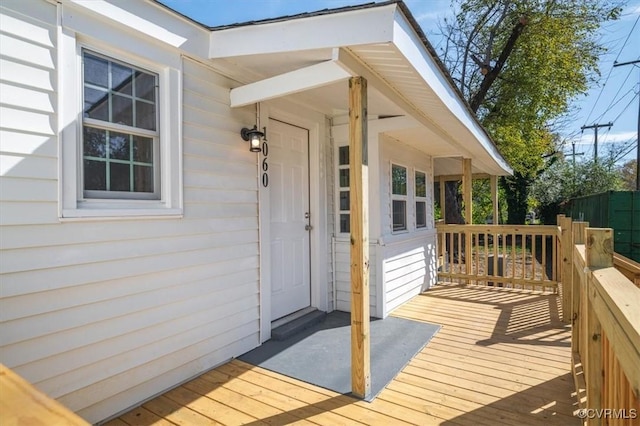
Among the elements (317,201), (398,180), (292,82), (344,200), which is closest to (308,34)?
(292,82)

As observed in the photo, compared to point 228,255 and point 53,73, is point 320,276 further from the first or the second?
point 53,73

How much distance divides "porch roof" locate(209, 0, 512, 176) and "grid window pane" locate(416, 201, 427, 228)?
2076 millimetres

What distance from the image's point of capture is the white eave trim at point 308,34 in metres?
2.03

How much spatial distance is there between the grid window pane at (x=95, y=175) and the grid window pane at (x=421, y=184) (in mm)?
4443

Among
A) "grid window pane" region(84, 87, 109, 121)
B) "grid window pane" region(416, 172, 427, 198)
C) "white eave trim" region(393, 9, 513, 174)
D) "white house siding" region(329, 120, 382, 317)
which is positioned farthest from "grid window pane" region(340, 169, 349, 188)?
"grid window pane" region(84, 87, 109, 121)

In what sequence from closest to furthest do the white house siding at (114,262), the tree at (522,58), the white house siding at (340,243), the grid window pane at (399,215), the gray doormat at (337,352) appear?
1. the white house siding at (114,262)
2. the gray doormat at (337,352)
3. the white house siding at (340,243)
4. the grid window pane at (399,215)
5. the tree at (522,58)

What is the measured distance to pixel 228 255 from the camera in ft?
9.43

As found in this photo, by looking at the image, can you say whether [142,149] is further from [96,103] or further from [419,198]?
[419,198]

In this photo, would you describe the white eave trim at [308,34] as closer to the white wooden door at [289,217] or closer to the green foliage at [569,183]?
the white wooden door at [289,217]

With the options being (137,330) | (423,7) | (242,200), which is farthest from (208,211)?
(423,7)

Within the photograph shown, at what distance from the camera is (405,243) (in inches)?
185

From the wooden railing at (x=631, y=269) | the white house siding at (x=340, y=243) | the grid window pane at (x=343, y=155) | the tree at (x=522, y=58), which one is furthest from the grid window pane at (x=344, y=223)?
the tree at (x=522, y=58)

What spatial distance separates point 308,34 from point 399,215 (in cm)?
306

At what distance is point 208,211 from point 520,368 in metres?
2.78
